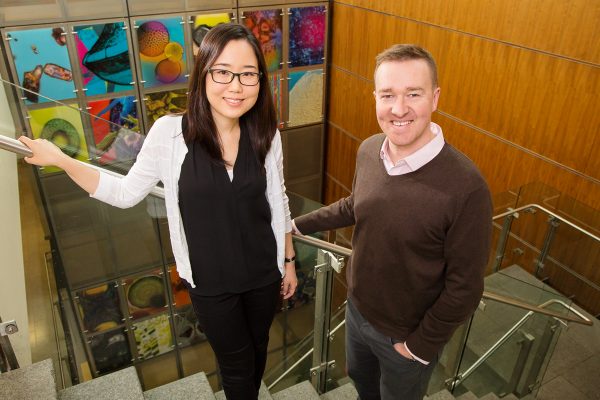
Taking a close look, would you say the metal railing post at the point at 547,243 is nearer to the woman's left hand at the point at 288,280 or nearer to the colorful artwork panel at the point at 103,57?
the woman's left hand at the point at 288,280

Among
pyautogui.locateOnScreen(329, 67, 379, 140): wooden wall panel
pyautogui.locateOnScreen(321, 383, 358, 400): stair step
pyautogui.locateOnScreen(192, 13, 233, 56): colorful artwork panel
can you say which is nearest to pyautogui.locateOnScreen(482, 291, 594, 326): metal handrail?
pyautogui.locateOnScreen(321, 383, 358, 400): stair step

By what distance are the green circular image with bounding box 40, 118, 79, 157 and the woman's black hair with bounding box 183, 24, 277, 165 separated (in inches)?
27.9

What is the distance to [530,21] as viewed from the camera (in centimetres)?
410

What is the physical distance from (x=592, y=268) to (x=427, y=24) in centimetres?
276

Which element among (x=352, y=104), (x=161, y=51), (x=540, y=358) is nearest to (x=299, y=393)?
(x=540, y=358)

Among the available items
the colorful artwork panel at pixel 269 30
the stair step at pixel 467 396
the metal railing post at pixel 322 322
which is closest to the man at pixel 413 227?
the metal railing post at pixel 322 322

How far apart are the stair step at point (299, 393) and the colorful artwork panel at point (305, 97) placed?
4.47 metres

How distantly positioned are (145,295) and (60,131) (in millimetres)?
937

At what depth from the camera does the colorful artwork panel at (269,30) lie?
238 inches

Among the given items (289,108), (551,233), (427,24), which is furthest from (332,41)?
(551,233)

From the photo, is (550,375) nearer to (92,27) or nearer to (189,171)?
(189,171)

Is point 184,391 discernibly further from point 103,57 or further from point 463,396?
point 103,57

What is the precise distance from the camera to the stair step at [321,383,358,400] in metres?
2.89

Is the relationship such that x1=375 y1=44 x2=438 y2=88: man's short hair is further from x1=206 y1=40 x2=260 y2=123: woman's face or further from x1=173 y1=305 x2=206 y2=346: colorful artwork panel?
x1=173 y1=305 x2=206 y2=346: colorful artwork panel
